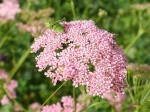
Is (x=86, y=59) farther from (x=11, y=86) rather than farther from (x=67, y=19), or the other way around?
(x=67, y=19)

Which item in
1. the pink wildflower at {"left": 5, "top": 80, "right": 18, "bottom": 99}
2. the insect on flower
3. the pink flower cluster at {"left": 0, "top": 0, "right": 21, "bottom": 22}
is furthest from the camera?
the pink flower cluster at {"left": 0, "top": 0, "right": 21, "bottom": 22}

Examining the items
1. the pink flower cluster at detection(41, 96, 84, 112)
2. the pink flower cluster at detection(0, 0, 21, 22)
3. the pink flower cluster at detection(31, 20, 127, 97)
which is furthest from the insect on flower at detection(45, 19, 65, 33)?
the pink flower cluster at detection(0, 0, 21, 22)

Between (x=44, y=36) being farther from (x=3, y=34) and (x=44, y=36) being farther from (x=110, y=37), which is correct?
(x=3, y=34)

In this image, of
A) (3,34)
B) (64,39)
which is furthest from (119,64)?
(3,34)

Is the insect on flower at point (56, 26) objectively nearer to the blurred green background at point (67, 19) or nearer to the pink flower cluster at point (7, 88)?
the pink flower cluster at point (7, 88)

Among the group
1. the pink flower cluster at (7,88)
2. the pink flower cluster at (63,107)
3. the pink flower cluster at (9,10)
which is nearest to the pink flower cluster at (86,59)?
the pink flower cluster at (63,107)

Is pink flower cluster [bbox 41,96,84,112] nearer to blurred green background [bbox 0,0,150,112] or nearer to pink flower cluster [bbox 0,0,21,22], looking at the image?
blurred green background [bbox 0,0,150,112]
